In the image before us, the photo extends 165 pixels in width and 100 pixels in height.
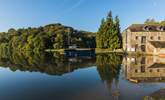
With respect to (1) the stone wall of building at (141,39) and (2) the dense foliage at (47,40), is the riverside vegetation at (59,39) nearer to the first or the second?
(2) the dense foliage at (47,40)

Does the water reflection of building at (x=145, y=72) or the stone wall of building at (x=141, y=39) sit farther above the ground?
the stone wall of building at (x=141, y=39)

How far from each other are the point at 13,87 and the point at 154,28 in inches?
2141

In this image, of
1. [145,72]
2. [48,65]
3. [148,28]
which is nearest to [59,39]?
[148,28]

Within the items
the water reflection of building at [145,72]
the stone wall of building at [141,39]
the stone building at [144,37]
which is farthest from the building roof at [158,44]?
the water reflection of building at [145,72]

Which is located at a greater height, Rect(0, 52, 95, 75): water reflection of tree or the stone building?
the stone building

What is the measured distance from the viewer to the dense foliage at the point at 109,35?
7588cm

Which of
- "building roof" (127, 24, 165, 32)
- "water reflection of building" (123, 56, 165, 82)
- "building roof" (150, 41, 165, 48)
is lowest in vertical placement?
"water reflection of building" (123, 56, 165, 82)

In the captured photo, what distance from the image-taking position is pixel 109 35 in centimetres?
7738

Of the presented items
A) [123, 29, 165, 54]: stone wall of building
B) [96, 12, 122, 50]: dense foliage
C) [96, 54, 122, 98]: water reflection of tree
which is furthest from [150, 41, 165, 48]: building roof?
[96, 54, 122, 98]: water reflection of tree

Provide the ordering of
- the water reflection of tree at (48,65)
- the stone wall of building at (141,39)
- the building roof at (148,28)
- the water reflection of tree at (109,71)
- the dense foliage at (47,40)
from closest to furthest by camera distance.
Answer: the water reflection of tree at (109,71) < the water reflection of tree at (48,65) < the stone wall of building at (141,39) < the building roof at (148,28) < the dense foliage at (47,40)

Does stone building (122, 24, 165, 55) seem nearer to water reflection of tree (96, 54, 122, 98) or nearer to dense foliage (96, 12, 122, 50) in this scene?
dense foliage (96, 12, 122, 50)

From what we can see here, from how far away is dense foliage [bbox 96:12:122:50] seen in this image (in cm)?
7588

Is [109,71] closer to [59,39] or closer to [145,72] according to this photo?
[145,72]

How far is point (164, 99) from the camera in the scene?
612 inches
